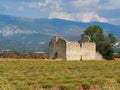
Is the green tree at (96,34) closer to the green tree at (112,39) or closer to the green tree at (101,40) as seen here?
the green tree at (101,40)

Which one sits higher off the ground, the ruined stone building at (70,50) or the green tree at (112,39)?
the green tree at (112,39)

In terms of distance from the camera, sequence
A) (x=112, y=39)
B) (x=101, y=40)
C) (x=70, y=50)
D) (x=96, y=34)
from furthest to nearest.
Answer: (x=96, y=34), (x=101, y=40), (x=112, y=39), (x=70, y=50)

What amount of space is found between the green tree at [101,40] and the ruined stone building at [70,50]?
18.1 feet

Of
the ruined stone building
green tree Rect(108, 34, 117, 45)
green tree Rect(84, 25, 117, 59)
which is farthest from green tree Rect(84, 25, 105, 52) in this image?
the ruined stone building

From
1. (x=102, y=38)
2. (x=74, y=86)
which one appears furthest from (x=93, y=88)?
(x=102, y=38)

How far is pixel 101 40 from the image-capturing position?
85.3m

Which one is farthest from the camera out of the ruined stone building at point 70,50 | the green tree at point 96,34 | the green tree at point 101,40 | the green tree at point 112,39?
the green tree at point 96,34

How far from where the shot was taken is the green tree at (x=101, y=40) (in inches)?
3147

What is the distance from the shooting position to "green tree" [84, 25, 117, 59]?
79938mm

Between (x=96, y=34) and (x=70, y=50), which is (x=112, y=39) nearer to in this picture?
(x=96, y=34)

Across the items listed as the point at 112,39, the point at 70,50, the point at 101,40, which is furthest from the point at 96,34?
the point at 70,50

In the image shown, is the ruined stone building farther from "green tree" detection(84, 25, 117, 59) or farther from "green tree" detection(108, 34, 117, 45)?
"green tree" detection(108, 34, 117, 45)

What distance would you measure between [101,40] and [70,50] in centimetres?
1618

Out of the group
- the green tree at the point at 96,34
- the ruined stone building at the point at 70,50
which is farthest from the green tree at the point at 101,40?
the ruined stone building at the point at 70,50
